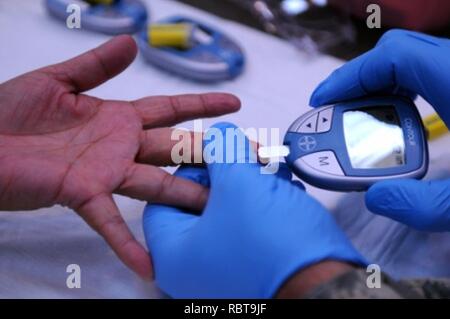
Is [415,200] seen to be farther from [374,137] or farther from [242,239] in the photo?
[242,239]

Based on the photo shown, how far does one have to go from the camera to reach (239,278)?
55 centimetres

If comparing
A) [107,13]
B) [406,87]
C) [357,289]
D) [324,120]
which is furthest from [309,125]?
[107,13]

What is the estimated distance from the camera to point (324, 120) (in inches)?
27.5

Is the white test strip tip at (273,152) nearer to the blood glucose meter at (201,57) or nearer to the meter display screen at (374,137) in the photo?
the meter display screen at (374,137)

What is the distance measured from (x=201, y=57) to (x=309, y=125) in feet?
1.05

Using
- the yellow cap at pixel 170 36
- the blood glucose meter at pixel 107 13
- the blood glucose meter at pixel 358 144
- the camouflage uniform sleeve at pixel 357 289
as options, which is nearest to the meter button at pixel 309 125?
the blood glucose meter at pixel 358 144

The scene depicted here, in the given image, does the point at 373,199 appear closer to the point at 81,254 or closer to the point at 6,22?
the point at 81,254

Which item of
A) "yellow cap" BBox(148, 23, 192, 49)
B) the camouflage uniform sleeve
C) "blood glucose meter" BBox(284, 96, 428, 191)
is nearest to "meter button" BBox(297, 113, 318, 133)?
"blood glucose meter" BBox(284, 96, 428, 191)

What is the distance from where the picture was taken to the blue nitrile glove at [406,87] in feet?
2.01

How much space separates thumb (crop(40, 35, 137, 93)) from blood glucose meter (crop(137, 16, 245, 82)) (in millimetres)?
166

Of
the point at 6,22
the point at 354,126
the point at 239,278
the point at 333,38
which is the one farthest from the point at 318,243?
the point at 6,22

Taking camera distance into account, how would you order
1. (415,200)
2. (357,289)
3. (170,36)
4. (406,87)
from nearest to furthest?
(357,289) → (415,200) → (406,87) → (170,36)

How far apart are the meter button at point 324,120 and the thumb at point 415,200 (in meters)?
0.11
